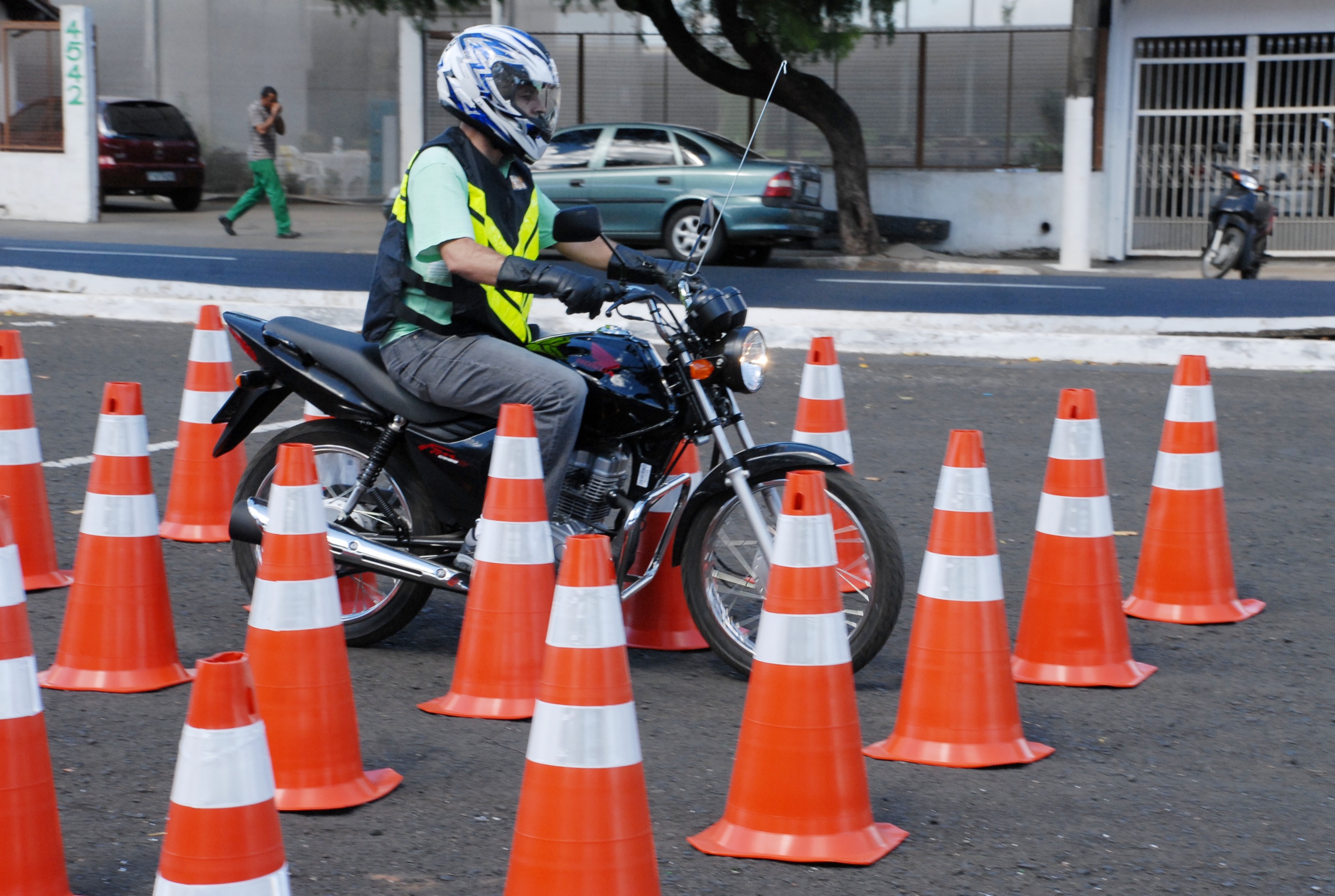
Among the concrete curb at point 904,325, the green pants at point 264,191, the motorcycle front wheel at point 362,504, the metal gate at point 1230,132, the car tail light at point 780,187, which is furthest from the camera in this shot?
the metal gate at point 1230,132

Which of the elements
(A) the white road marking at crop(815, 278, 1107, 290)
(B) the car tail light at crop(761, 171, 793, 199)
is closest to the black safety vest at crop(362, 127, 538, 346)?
(A) the white road marking at crop(815, 278, 1107, 290)

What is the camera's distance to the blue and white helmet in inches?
181

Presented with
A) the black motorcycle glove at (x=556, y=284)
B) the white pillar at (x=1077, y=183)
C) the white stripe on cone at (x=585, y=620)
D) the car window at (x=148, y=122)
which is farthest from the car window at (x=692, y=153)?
the white stripe on cone at (x=585, y=620)

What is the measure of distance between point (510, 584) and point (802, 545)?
1136 millimetres

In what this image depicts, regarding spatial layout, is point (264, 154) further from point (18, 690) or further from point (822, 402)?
point (18, 690)

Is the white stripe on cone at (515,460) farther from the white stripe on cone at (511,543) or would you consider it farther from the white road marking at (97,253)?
the white road marking at (97,253)

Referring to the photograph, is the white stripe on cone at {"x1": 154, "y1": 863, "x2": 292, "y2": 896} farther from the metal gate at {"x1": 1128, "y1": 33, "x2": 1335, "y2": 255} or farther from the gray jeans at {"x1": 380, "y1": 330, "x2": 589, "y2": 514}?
the metal gate at {"x1": 1128, "y1": 33, "x2": 1335, "y2": 255}

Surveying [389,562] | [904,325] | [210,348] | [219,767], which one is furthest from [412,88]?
[219,767]

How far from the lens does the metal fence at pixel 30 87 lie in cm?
2328

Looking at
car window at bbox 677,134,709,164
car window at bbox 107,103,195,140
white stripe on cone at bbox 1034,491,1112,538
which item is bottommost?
white stripe on cone at bbox 1034,491,1112,538

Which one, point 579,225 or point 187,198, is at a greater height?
point 187,198

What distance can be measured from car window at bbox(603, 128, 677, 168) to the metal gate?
7.49m

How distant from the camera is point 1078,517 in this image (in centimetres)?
459

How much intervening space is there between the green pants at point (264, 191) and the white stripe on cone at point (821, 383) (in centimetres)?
1541
